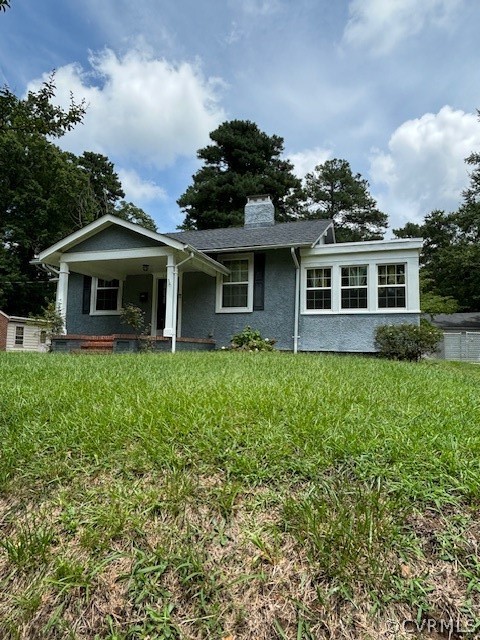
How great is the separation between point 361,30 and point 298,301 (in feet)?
21.2

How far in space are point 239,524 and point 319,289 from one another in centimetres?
987

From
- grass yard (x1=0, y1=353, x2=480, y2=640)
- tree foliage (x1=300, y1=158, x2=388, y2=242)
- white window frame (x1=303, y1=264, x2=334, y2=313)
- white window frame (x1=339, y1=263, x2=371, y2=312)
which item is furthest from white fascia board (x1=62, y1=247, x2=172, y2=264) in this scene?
tree foliage (x1=300, y1=158, x2=388, y2=242)

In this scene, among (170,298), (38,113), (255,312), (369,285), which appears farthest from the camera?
(255,312)

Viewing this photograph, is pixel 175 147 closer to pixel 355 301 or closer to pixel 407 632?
pixel 355 301

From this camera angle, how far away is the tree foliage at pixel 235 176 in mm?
27156

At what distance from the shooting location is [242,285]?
38.6 ft

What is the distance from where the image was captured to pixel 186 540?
164 cm

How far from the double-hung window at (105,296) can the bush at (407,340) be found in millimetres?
8365

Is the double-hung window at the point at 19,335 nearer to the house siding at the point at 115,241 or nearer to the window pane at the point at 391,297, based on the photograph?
the house siding at the point at 115,241

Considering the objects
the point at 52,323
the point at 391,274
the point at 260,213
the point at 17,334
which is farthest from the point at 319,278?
the point at 17,334

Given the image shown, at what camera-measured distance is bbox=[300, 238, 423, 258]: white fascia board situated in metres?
10.1

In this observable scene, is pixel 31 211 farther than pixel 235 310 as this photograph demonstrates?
Yes

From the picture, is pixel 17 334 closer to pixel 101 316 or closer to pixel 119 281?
pixel 101 316

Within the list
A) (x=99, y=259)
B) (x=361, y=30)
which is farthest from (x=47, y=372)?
(x=361, y=30)
